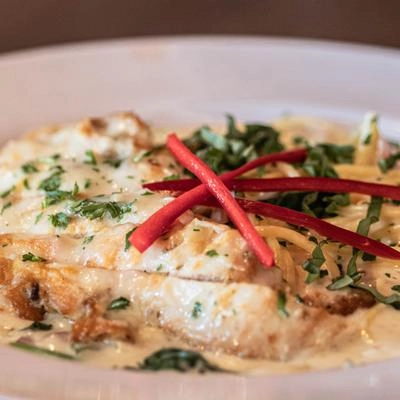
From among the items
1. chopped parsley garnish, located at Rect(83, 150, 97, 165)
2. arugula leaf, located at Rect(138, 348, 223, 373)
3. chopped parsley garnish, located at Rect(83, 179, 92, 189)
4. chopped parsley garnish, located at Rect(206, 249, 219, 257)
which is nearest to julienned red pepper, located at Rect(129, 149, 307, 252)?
chopped parsley garnish, located at Rect(206, 249, 219, 257)

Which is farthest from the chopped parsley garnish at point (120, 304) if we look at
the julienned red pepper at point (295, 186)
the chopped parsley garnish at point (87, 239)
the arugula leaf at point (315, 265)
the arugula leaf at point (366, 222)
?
the arugula leaf at point (366, 222)

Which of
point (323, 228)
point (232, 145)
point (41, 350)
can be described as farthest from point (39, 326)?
point (232, 145)

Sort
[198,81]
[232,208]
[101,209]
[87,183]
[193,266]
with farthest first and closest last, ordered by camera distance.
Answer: [198,81]
[87,183]
[101,209]
[232,208]
[193,266]

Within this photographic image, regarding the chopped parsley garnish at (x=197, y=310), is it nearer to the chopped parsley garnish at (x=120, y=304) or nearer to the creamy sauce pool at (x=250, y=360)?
the creamy sauce pool at (x=250, y=360)

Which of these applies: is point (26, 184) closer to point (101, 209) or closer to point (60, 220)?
point (60, 220)

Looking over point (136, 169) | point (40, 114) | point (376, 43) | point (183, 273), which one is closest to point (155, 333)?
point (183, 273)
